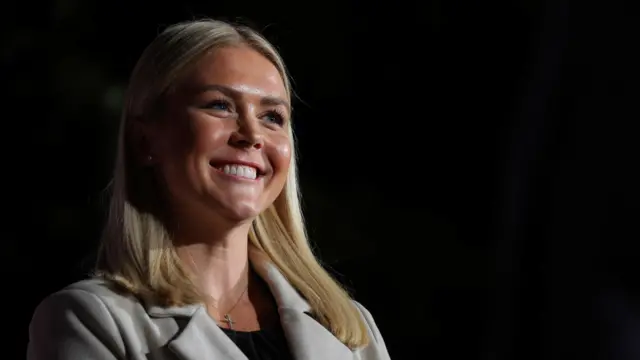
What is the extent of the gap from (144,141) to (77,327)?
0.34m

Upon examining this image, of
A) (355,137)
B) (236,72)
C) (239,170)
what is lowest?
(355,137)

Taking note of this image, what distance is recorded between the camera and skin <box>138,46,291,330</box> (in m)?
1.44

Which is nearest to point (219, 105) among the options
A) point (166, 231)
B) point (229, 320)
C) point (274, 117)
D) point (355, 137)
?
point (274, 117)

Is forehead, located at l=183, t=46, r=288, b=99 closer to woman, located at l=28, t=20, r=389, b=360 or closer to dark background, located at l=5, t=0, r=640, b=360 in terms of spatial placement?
woman, located at l=28, t=20, r=389, b=360

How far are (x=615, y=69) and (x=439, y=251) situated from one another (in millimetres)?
1999

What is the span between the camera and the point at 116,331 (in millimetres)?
1341

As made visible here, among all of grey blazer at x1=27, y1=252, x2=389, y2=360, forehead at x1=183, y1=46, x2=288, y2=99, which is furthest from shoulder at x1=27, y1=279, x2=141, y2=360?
forehead at x1=183, y1=46, x2=288, y2=99

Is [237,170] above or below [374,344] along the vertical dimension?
above

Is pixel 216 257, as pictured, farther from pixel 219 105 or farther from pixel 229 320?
pixel 219 105

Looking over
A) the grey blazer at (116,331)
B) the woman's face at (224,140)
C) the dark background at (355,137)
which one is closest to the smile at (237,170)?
the woman's face at (224,140)

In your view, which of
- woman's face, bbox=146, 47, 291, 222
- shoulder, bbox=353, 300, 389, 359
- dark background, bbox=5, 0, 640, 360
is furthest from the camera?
dark background, bbox=5, 0, 640, 360

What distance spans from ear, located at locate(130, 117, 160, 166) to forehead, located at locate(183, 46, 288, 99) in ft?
0.31

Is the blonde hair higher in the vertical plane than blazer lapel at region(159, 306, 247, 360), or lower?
higher

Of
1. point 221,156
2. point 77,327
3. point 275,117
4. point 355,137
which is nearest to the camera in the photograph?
point 77,327
